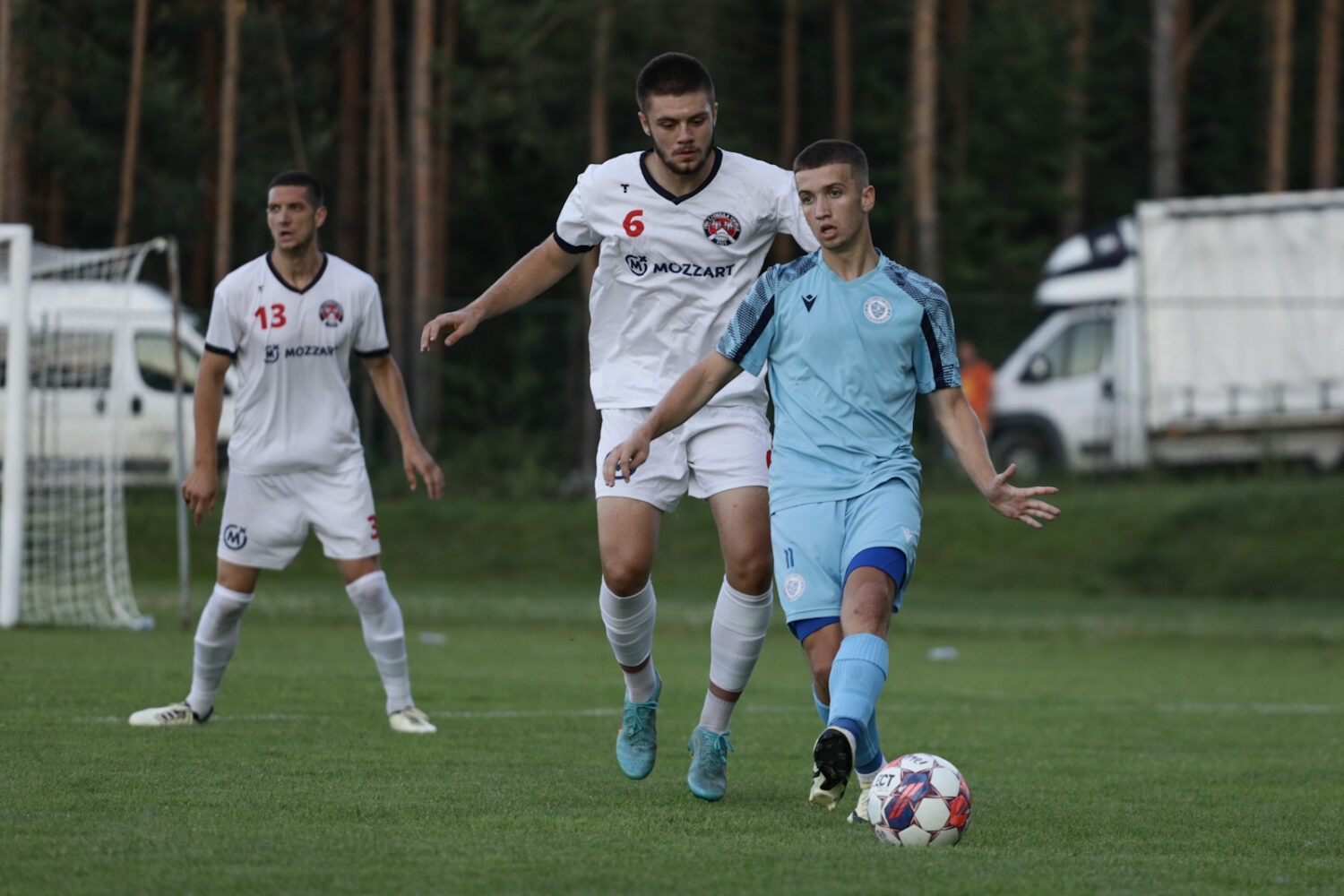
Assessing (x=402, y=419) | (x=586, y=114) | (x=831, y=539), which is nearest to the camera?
(x=831, y=539)

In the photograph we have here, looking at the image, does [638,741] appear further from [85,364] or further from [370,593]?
[85,364]

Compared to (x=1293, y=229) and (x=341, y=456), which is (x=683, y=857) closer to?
(x=341, y=456)

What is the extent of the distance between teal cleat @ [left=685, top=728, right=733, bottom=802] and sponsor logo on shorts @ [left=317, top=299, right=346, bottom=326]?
2.93 m

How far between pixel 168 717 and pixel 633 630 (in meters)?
2.45

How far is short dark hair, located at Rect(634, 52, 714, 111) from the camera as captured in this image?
19.7ft

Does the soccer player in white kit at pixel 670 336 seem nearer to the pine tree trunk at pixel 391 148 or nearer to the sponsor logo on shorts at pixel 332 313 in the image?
the sponsor logo on shorts at pixel 332 313

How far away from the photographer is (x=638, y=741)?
626 cm

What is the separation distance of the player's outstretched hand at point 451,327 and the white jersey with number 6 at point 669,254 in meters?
0.51

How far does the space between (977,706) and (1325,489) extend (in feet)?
39.3

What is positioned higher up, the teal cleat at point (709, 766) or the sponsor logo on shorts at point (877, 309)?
the sponsor logo on shorts at point (877, 309)

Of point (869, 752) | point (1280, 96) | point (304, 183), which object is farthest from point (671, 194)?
point (1280, 96)

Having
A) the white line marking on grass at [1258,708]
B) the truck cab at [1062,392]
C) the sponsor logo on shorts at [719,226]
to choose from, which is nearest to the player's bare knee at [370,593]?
the sponsor logo on shorts at [719,226]

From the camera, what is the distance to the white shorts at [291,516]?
788 cm

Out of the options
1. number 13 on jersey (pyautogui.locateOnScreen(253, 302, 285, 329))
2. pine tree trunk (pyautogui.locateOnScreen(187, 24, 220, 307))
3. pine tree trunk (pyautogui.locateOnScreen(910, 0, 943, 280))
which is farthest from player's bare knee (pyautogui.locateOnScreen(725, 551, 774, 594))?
pine tree trunk (pyautogui.locateOnScreen(187, 24, 220, 307))
